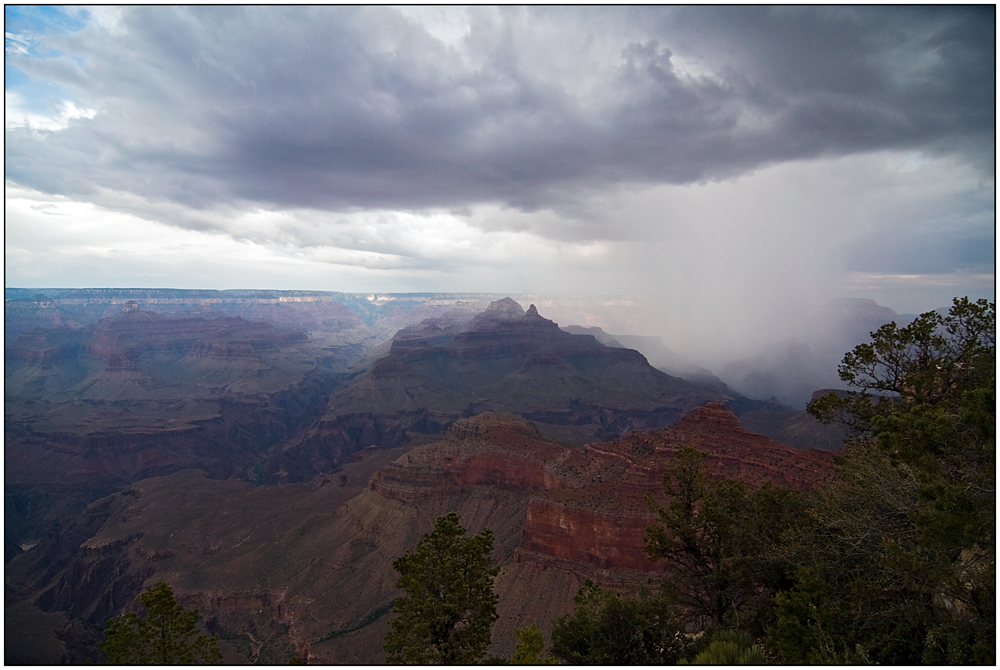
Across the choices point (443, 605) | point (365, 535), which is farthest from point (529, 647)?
point (365, 535)

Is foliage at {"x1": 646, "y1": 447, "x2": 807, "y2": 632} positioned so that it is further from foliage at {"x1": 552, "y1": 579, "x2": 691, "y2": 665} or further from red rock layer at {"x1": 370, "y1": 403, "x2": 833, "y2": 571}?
red rock layer at {"x1": 370, "y1": 403, "x2": 833, "y2": 571}

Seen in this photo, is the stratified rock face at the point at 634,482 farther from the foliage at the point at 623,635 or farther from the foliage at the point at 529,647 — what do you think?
the foliage at the point at 529,647

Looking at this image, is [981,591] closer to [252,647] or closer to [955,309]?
[955,309]

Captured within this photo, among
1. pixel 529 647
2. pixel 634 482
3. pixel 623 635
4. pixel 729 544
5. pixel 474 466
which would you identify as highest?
pixel 729 544

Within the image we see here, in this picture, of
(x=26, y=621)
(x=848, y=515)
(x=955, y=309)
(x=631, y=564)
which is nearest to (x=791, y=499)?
(x=848, y=515)

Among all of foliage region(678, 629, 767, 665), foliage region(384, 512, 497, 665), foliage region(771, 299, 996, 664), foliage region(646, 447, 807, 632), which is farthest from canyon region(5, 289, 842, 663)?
foliage region(678, 629, 767, 665)

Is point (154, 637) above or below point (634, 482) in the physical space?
above

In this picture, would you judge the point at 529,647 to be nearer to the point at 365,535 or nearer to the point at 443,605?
the point at 443,605
